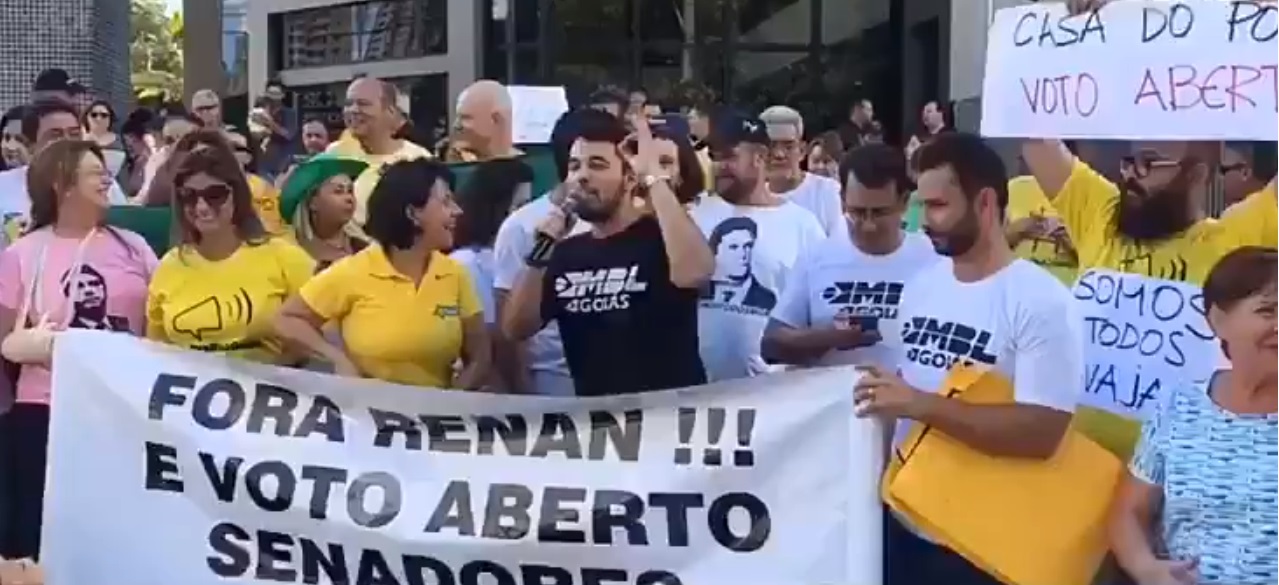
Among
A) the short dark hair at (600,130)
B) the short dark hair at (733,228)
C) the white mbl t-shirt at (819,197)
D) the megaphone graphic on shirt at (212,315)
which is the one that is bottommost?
the megaphone graphic on shirt at (212,315)

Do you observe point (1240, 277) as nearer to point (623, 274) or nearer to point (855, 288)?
point (855, 288)

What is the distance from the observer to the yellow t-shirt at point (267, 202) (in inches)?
287

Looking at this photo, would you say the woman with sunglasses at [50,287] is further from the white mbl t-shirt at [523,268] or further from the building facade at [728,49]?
the building facade at [728,49]

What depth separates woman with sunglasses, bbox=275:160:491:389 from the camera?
5441 millimetres

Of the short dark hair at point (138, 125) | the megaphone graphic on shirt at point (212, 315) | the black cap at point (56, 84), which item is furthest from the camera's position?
the short dark hair at point (138, 125)

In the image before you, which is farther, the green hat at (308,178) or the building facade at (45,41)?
the building facade at (45,41)

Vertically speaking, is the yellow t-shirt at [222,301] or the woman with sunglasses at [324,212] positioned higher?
the woman with sunglasses at [324,212]

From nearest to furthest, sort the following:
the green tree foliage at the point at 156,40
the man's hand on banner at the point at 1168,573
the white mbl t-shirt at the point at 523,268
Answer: the man's hand on banner at the point at 1168,573, the white mbl t-shirt at the point at 523,268, the green tree foliage at the point at 156,40

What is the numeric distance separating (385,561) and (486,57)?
19.5 meters

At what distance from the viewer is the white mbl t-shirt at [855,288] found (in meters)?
5.20

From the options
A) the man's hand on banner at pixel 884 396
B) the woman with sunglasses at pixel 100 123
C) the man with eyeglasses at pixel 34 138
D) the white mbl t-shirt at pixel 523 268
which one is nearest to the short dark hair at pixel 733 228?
the white mbl t-shirt at pixel 523 268

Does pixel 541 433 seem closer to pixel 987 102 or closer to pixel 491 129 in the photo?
pixel 987 102

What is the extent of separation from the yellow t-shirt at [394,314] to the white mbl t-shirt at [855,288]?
0.94 meters

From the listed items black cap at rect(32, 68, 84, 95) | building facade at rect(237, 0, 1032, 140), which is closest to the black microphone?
black cap at rect(32, 68, 84, 95)
